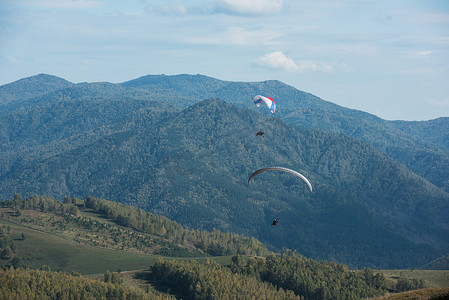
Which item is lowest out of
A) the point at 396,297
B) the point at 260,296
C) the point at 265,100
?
the point at 260,296

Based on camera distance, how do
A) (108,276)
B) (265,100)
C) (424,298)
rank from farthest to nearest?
(108,276) → (265,100) → (424,298)

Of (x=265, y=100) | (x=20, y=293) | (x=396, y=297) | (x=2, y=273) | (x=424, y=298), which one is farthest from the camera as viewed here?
(x=2, y=273)

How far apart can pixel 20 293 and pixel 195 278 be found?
2574 inches

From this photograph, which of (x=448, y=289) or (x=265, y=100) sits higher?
(x=265, y=100)

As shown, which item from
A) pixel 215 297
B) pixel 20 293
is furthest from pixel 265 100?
pixel 20 293

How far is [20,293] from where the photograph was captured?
160m

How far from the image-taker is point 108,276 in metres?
192

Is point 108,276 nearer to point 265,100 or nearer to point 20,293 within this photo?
point 20,293

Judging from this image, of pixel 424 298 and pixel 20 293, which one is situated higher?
pixel 424 298

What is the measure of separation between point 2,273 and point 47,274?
14.8m

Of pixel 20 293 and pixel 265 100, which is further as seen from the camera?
pixel 20 293

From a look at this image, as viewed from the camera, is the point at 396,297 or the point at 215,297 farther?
the point at 215,297

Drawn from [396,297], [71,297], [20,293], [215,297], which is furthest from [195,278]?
[396,297]

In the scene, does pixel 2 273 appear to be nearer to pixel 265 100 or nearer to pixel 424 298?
pixel 265 100
